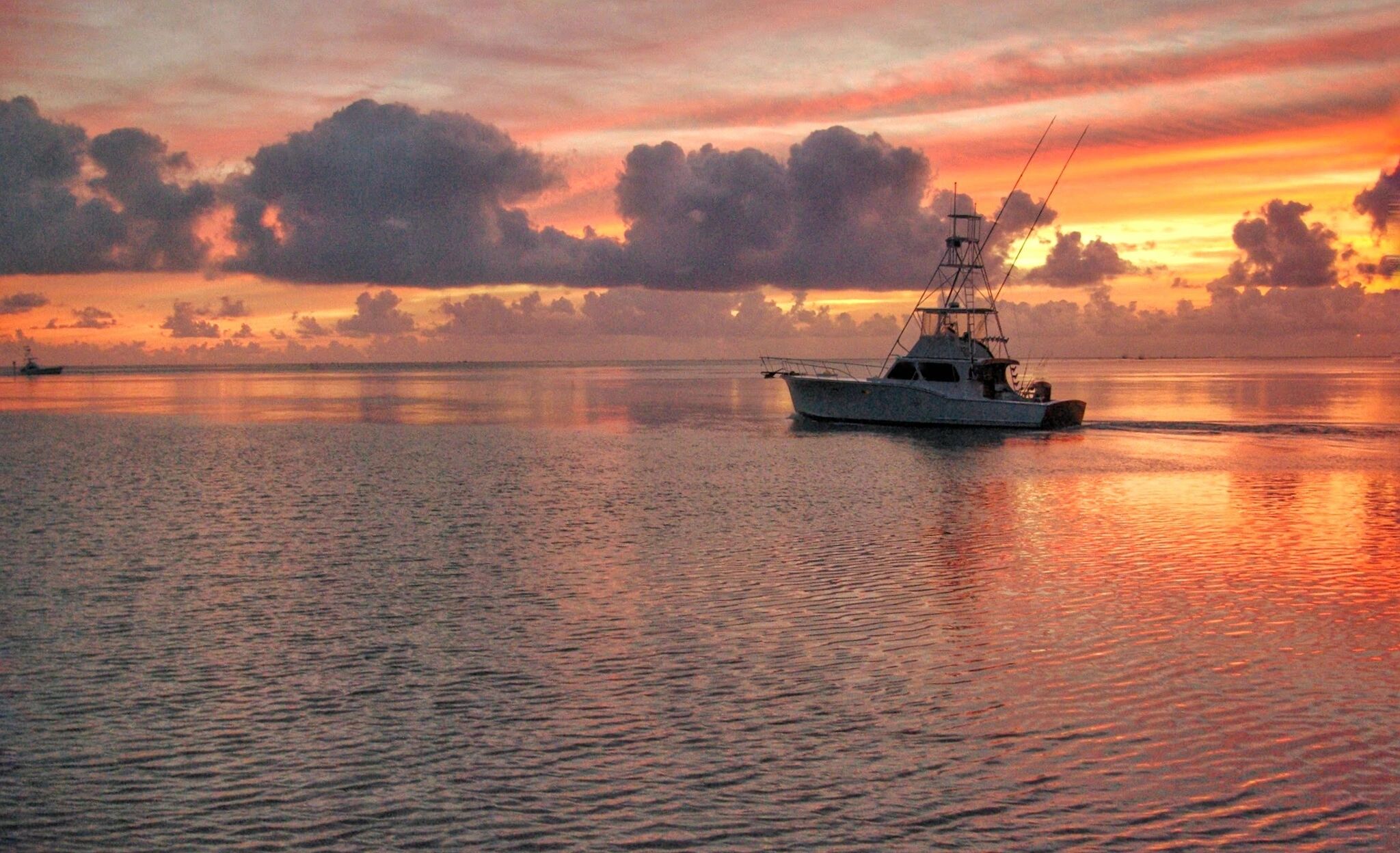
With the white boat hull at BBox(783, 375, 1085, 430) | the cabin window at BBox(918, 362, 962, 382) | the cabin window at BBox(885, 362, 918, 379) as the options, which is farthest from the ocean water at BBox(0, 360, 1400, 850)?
the cabin window at BBox(885, 362, 918, 379)

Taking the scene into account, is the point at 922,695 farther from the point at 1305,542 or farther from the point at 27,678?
the point at 1305,542

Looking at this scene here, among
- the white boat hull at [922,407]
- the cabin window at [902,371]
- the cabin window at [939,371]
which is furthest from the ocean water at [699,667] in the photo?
the cabin window at [902,371]

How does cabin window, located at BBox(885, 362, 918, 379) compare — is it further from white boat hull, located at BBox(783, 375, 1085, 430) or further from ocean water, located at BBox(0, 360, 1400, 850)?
ocean water, located at BBox(0, 360, 1400, 850)

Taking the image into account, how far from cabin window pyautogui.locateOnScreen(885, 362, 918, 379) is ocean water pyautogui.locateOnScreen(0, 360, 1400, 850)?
27468 millimetres

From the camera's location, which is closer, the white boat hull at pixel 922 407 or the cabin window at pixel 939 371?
the white boat hull at pixel 922 407

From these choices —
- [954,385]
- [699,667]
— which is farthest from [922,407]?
[699,667]

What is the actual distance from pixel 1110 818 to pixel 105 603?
58.1 feet

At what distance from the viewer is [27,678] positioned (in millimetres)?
16234

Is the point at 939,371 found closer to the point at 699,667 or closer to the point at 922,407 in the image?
the point at 922,407

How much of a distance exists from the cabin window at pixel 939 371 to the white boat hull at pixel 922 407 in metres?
0.75

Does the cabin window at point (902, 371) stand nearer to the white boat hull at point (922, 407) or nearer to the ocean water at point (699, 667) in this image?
the white boat hull at point (922, 407)

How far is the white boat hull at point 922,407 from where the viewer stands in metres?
66.8

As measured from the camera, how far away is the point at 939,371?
67.3 meters

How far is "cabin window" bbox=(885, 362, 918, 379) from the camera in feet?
224
